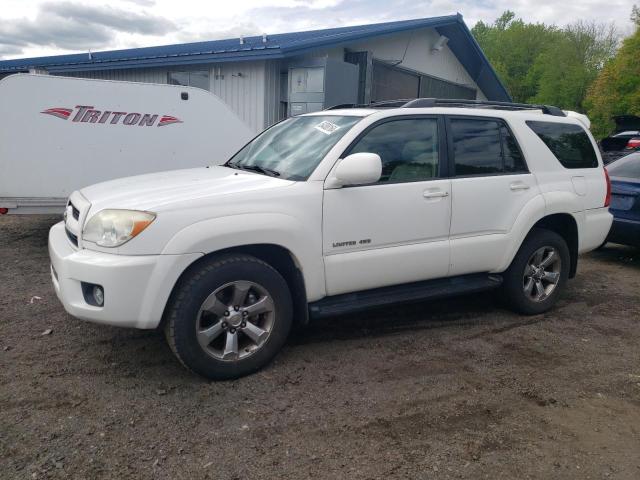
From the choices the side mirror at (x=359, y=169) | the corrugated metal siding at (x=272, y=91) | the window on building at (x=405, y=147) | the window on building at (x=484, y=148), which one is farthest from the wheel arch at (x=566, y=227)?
the corrugated metal siding at (x=272, y=91)

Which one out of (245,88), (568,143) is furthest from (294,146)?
(245,88)

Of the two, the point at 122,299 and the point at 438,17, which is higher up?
the point at 438,17

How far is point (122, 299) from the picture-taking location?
3074 millimetres

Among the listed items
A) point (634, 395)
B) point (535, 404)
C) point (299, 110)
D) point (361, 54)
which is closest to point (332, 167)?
point (535, 404)

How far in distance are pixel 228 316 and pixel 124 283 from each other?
68 cm

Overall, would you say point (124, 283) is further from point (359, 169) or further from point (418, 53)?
point (418, 53)

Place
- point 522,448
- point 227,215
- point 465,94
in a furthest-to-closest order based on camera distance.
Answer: point 465,94 → point 227,215 → point 522,448

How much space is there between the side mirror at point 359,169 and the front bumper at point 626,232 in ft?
15.4

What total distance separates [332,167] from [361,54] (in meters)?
9.03

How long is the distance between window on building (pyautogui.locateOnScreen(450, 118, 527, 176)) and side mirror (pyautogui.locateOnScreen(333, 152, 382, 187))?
100 centimetres

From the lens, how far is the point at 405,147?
4.06 meters

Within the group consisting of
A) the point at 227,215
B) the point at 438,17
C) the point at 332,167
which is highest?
the point at 438,17

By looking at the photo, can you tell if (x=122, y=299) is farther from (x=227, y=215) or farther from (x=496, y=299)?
(x=496, y=299)

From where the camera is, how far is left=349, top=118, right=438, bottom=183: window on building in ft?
12.9
